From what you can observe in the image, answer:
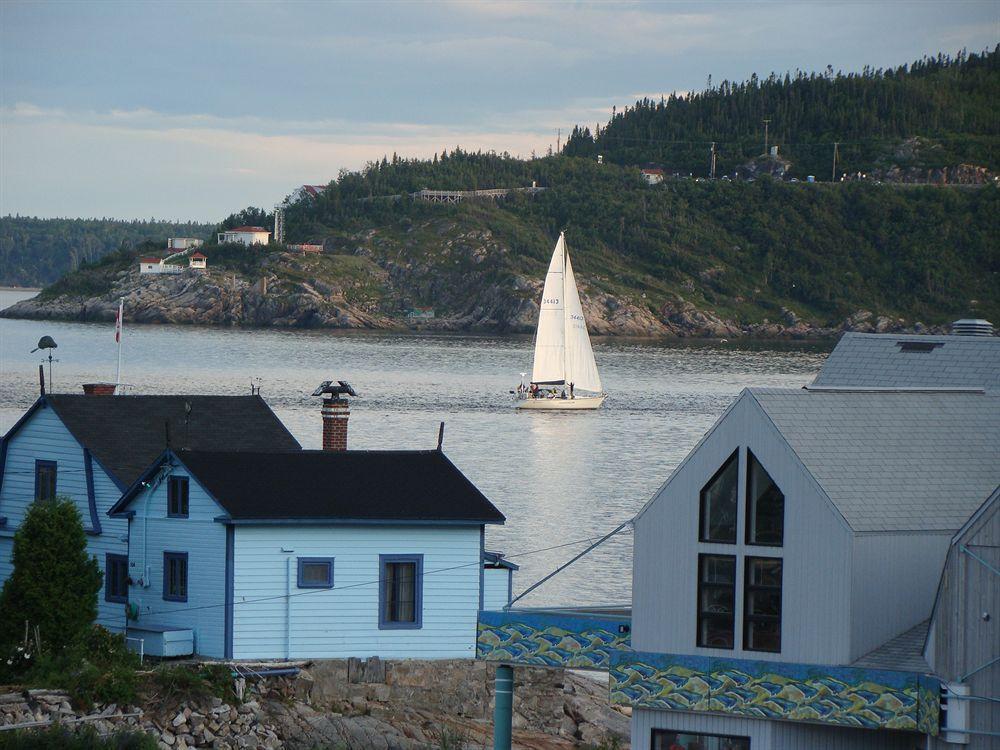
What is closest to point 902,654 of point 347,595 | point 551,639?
point 551,639

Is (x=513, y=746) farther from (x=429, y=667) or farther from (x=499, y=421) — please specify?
(x=499, y=421)

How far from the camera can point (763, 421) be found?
2081 cm

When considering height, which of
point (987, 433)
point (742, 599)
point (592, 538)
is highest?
point (987, 433)

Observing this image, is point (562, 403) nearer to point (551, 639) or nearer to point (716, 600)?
point (551, 639)

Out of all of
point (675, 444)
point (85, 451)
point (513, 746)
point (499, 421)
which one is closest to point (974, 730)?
point (513, 746)

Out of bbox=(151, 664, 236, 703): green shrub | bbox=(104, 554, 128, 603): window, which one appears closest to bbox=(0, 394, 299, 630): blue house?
bbox=(104, 554, 128, 603): window

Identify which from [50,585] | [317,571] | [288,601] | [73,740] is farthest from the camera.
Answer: [317,571]

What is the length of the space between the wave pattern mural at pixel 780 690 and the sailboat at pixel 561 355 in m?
105

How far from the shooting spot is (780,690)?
20.4m

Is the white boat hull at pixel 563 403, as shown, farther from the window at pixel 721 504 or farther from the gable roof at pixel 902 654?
the gable roof at pixel 902 654

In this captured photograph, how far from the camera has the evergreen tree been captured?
27.5 m

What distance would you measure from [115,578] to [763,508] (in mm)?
13721

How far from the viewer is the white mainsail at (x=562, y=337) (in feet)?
421

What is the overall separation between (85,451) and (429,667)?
25.1ft
